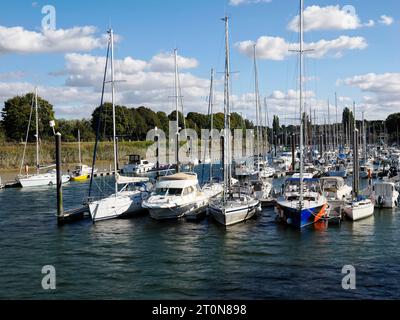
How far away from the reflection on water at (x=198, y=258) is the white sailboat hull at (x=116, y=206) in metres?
0.95

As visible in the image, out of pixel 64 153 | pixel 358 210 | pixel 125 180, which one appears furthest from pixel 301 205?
pixel 64 153

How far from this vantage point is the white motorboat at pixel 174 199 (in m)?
40.1

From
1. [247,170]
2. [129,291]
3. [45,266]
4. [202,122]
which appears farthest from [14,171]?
[202,122]

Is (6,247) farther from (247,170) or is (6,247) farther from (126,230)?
(247,170)

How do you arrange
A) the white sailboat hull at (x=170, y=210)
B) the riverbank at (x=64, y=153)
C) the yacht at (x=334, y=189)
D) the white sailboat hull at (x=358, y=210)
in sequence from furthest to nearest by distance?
1. the riverbank at (x=64, y=153)
2. the yacht at (x=334, y=189)
3. the white sailboat hull at (x=358, y=210)
4. the white sailboat hull at (x=170, y=210)

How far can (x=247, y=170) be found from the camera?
254ft

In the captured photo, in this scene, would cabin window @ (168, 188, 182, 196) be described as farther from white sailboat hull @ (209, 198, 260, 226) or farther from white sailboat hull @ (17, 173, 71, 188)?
white sailboat hull @ (17, 173, 71, 188)

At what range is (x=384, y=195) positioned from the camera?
4688cm

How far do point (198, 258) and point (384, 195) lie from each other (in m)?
24.6

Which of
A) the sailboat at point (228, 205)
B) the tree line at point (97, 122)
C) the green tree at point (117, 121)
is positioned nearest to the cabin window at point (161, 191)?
the sailboat at point (228, 205)

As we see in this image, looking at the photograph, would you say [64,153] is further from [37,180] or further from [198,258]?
[198,258]

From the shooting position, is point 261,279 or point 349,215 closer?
point 261,279

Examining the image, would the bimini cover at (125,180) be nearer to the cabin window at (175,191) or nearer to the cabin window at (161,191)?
the cabin window at (161,191)
